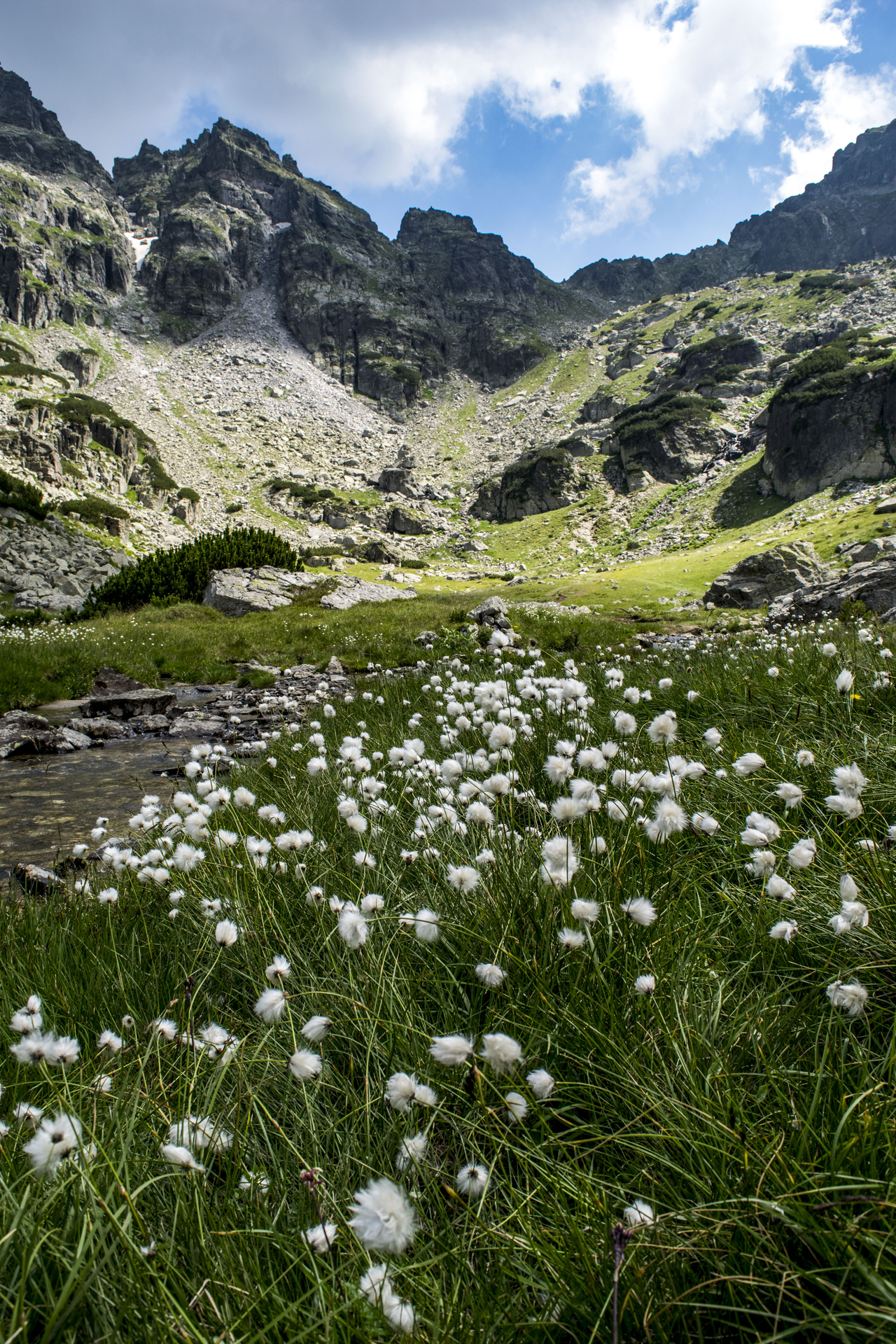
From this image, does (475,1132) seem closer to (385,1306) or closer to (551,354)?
(385,1306)

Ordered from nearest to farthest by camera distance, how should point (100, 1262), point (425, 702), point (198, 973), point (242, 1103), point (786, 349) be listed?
point (100, 1262) < point (242, 1103) < point (198, 973) < point (425, 702) < point (786, 349)

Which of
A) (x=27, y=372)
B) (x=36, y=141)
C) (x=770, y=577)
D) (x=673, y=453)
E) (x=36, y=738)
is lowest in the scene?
(x=36, y=738)

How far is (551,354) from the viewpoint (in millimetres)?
138625

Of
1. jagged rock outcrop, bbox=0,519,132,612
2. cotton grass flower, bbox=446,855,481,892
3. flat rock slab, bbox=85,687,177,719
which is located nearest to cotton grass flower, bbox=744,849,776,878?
cotton grass flower, bbox=446,855,481,892

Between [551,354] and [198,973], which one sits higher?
[551,354]

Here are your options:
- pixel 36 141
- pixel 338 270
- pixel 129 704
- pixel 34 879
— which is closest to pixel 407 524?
pixel 129 704

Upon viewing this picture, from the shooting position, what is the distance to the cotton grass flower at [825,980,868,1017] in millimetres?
1775

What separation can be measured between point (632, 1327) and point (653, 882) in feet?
5.96

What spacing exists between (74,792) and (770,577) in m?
26.0

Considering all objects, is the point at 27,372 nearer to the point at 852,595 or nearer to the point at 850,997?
the point at 852,595

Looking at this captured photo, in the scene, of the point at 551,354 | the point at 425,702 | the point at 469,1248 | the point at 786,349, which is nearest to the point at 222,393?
the point at 551,354

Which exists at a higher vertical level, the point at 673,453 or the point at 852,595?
the point at 673,453

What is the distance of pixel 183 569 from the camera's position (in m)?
27.4

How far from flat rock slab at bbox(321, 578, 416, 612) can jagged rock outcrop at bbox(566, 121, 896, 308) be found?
177 m
